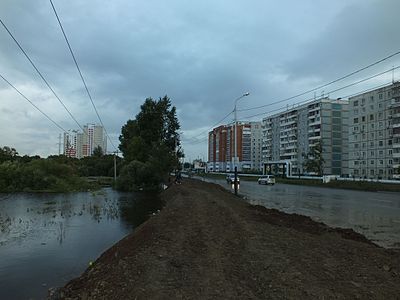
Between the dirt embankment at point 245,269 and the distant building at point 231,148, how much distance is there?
363 ft

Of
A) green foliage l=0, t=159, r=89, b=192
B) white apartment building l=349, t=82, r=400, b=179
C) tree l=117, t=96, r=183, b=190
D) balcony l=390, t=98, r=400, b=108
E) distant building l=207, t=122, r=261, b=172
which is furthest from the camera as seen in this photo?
distant building l=207, t=122, r=261, b=172

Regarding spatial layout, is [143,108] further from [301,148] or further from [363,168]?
[301,148]

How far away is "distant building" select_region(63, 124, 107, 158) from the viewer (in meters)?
109

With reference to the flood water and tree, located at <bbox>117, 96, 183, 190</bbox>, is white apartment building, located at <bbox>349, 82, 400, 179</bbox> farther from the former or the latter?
the flood water

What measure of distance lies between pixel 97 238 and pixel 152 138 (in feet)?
197

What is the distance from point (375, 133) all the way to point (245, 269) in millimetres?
107247

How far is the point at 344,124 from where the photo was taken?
432 ft

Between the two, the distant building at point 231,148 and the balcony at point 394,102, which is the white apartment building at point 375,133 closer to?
the balcony at point 394,102

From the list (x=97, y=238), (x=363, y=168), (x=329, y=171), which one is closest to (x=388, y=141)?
(x=363, y=168)

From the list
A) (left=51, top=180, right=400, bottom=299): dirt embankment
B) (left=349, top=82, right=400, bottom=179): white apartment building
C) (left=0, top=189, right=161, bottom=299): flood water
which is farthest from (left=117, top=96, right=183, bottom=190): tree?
(left=51, top=180, right=400, bottom=299): dirt embankment

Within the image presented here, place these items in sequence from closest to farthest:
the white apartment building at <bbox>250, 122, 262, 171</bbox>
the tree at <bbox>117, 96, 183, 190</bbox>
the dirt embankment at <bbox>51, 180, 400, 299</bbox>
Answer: the dirt embankment at <bbox>51, 180, 400, 299</bbox> < the tree at <bbox>117, 96, 183, 190</bbox> < the white apartment building at <bbox>250, 122, 262, 171</bbox>


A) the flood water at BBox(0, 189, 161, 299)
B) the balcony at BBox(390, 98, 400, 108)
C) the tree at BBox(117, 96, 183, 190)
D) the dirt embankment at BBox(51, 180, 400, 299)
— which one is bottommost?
the flood water at BBox(0, 189, 161, 299)

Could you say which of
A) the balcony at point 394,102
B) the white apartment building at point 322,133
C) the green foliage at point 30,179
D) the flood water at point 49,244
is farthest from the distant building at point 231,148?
the flood water at point 49,244

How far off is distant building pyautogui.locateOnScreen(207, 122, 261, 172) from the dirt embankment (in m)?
111
